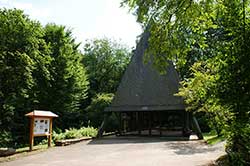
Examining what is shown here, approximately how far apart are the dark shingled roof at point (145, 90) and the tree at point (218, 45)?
10.5m

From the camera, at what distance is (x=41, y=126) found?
13.5m

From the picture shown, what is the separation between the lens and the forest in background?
20.1 m

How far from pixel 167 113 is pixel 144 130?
2.69 meters

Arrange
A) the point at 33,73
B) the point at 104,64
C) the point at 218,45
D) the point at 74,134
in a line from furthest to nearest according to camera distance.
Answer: the point at 104,64 → the point at 33,73 → the point at 74,134 → the point at 218,45

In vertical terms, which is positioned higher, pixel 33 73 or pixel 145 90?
pixel 33 73

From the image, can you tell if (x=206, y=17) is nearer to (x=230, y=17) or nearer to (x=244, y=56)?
(x=230, y=17)

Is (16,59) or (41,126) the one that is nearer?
(41,126)

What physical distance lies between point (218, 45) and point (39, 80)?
68.4 feet

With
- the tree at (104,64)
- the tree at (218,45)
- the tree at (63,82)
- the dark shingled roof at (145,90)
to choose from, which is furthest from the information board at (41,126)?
the tree at (104,64)

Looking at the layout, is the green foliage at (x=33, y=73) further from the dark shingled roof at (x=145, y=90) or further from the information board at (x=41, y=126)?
the information board at (x=41, y=126)

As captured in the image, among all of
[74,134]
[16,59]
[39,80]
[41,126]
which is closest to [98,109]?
[39,80]

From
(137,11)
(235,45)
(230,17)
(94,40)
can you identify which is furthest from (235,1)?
(94,40)

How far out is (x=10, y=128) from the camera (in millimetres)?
23203

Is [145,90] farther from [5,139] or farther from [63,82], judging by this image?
[5,139]
